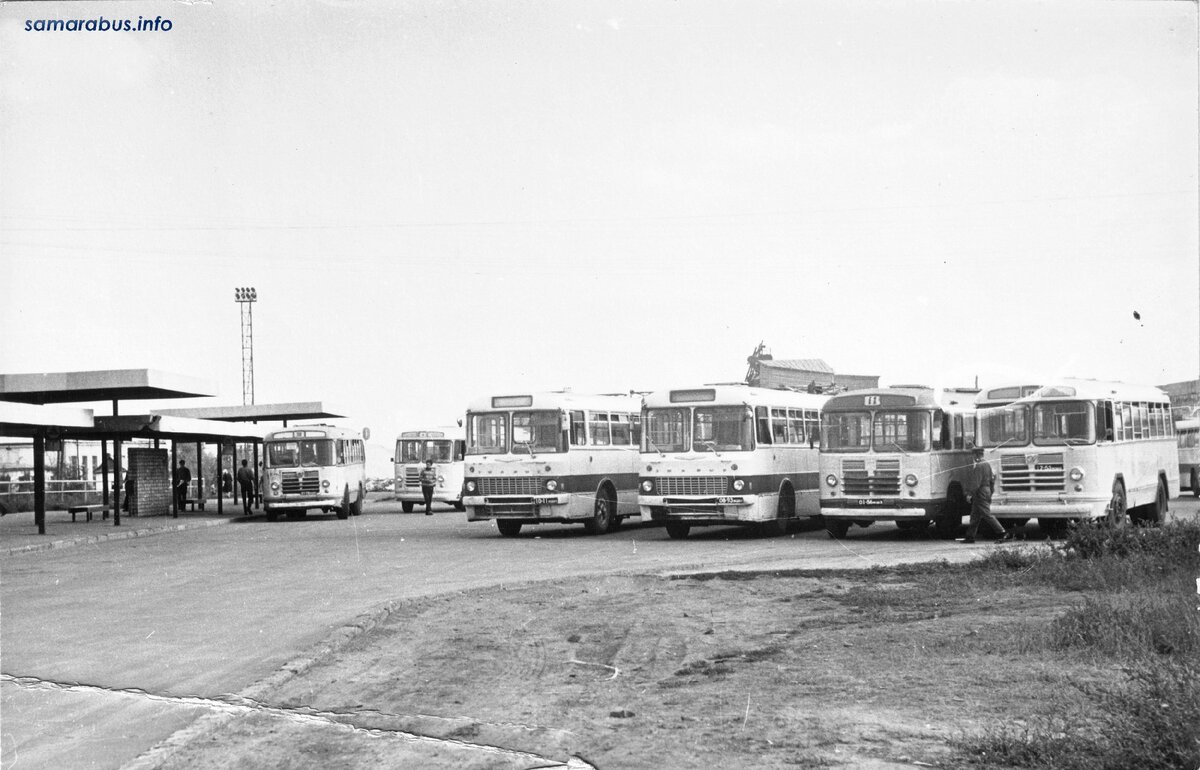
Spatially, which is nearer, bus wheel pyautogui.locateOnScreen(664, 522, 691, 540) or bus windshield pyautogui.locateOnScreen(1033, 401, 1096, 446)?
bus windshield pyautogui.locateOnScreen(1033, 401, 1096, 446)

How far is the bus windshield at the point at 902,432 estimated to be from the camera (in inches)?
867

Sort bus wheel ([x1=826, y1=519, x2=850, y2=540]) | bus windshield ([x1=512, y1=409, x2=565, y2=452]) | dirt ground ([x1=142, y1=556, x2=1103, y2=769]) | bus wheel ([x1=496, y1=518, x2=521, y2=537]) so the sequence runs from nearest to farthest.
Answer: dirt ground ([x1=142, y1=556, x2=1103, y2=769]) → bus wheel ([x1=826, y1=519, x2=850, y2=540]) → bus windshield ([x1=512, y1=409, x2=565, y2=452]) → bus wheel ([x1=496, y1=518, x2=521, y2=537])

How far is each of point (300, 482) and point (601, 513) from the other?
45.2 ft

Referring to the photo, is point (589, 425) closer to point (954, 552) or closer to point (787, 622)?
point (954, 552)

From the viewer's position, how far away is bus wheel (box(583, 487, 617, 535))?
2644 cm

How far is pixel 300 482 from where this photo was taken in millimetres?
37188

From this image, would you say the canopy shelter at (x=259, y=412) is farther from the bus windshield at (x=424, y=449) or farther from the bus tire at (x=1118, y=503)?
the bus tire at (x=1118, y=503)

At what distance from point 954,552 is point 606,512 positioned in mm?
9353

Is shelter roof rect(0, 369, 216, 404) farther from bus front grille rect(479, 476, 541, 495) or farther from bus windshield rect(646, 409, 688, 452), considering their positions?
bus windshield rect(646, 409, 688, 452)

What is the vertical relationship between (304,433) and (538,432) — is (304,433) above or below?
above

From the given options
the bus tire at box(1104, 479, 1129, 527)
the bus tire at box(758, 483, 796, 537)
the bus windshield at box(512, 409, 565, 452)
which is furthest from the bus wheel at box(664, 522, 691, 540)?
the bus tire at box(1104, 479, 1129, 527)

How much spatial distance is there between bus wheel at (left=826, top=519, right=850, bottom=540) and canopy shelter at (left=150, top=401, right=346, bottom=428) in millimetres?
21818

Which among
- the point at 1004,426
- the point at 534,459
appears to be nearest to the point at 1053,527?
the point at 1004,426

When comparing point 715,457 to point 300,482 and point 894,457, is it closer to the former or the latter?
point 894,457
